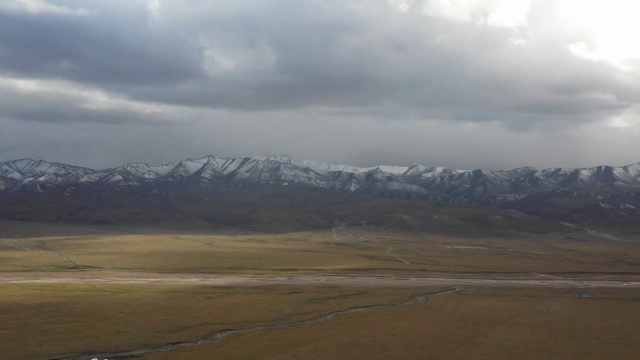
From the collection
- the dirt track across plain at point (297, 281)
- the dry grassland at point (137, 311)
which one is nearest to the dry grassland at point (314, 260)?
the dirt track across plain at point (297, 281)

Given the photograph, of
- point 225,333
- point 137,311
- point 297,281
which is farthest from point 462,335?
point 297,281

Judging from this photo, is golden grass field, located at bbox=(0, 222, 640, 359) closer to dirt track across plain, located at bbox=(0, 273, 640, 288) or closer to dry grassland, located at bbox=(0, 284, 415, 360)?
dry grassland, located at bbox=(0, 284, 415, 360)

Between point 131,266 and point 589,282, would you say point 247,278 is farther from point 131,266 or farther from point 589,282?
point 589,282

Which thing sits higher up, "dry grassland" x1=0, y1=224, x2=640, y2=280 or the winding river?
the winding river

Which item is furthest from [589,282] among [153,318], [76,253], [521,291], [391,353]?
[76,253]

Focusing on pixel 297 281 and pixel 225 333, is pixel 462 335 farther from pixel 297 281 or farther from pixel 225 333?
pixel 297 281

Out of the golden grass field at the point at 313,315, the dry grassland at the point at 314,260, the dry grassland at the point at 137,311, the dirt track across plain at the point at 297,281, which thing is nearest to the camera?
the golden grass field at the point at 313,315

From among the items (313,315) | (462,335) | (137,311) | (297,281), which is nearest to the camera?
(462,335)

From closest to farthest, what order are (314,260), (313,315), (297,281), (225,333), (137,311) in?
(225,333)
(313,315)
(137,311)
(297,281)
(314,260)

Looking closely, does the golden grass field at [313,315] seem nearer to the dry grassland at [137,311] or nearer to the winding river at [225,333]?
the dry grassland at [137,311]

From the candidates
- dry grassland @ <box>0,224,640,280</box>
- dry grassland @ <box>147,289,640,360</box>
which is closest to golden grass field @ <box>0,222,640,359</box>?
dry grassland @ <box>147,289,640,360</box>

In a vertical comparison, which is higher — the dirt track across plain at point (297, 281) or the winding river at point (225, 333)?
the winding river at point (225, 333)
